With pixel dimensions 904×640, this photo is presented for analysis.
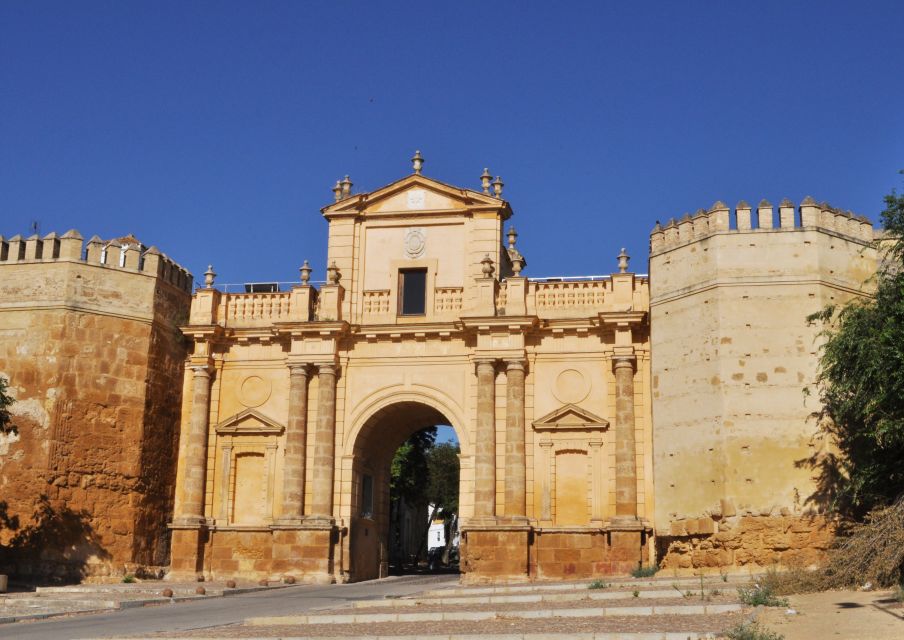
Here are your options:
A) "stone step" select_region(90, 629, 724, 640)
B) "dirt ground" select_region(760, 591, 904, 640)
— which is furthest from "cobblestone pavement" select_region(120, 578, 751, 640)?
"dirt ground" select_region(760, 591, 904, 640)

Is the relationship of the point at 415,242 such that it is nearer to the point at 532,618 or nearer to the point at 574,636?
the point at 532,618

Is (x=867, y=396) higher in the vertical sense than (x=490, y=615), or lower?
higher

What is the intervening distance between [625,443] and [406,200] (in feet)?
28.7

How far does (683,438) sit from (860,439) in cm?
365

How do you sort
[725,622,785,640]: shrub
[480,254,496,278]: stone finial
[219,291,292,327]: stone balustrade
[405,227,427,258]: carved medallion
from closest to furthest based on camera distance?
[725,622,785,640]: shrub < [480,254,496,278]: stone finial < [405,227,427,258]: carved medallion < [219,291,292,327]: stone balustrade

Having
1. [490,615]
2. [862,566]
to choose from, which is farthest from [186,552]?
[862,566]

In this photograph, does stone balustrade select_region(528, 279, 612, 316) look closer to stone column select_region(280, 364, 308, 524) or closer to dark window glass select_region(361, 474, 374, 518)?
stone column select_region(280, 364, 308, 524)

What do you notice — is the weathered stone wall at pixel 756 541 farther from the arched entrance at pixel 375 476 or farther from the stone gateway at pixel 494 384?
the arched entrance at pixel 375 476

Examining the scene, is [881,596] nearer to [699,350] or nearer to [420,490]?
[699,350]

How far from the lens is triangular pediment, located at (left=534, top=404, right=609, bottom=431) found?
27500 mm

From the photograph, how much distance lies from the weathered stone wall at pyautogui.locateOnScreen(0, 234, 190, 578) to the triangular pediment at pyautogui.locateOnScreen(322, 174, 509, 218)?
17.1ft

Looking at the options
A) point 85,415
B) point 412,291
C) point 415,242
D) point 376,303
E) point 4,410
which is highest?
point 415,242

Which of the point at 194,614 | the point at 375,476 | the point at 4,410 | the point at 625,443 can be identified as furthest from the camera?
the point at 375,476

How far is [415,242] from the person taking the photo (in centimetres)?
2961
